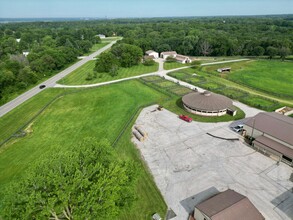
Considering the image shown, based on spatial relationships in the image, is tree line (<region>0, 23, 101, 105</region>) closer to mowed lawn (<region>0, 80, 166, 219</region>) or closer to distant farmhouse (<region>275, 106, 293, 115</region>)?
mowed lawn (<region>0, 80, 166, 219</region>)

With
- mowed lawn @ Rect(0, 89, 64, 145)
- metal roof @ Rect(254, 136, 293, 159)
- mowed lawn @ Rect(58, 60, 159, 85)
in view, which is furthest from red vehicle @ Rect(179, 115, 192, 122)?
mowed lawn @ Rect(58, 60, 159, 85)

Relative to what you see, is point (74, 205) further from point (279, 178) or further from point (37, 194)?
point (279, 178)

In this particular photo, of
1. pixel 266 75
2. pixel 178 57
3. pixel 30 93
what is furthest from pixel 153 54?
pixel 30 93

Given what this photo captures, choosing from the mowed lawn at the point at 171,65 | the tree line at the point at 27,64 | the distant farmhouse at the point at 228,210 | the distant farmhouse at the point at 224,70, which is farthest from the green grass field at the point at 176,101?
the tree line at the point at 27,64

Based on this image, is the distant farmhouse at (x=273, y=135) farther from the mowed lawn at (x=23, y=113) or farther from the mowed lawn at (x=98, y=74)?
the mowed lawn at (x=98, y=74)

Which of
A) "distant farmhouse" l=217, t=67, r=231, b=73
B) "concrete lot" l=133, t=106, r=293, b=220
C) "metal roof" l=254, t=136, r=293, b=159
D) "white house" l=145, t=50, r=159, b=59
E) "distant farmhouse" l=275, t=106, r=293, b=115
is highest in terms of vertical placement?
"white house" l=145, t=50, r=159, b=59

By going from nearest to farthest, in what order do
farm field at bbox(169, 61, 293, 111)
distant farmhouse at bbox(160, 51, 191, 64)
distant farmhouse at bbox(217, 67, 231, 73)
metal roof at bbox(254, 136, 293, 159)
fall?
metal roof at bbox(254, 136, 293, 159), farm field at bbox(169, 61, 293, 111), distant farmhouse at bbox(217, 67, 231, 73), distant farmhouse at bbox(160, 51, 191, 64)
